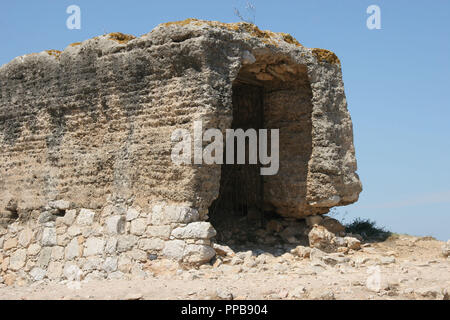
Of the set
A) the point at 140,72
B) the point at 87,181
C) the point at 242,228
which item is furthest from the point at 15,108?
the point at 242,228

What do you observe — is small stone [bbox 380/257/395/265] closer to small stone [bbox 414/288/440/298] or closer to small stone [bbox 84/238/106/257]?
small stone [bbox 414/288/440/298]

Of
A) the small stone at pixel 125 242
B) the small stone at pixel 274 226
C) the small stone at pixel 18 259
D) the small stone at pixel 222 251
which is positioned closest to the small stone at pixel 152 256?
the small stone at pixel 125 242

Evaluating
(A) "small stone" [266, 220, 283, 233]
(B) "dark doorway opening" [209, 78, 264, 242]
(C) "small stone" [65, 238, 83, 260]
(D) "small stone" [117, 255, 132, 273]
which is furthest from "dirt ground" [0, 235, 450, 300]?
(B) "dark doorway opening" [209, 78, 264, 242]

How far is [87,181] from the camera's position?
8445 mm

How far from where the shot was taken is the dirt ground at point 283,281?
5.96 meters

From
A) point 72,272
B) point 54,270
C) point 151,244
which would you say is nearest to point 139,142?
point 151,244

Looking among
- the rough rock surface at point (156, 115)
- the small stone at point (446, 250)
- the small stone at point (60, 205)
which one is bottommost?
the small stone at point (446, 250)

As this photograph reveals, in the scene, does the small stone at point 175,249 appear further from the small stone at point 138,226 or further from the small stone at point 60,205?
the small stone at point 60,205

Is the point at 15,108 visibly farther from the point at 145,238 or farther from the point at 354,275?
the point at 354,275

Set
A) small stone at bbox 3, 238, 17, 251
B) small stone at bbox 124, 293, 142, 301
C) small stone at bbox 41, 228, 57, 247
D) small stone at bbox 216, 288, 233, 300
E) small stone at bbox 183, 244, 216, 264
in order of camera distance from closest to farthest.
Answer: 1. small stone at bbox 216, 288, 233, 300
2. small stone at bbox 124, 293, 142, 301
3. small stone at bbox 183, 244, 216, 264
4. small stone at bbox 41, 228, 57, 247
5. small stone at bbox 3, 238, 17, 251

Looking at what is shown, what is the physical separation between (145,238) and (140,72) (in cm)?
231

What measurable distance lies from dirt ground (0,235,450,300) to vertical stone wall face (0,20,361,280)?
0.43m

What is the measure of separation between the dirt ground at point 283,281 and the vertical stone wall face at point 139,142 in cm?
43

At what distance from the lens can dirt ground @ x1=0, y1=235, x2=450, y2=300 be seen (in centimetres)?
596
